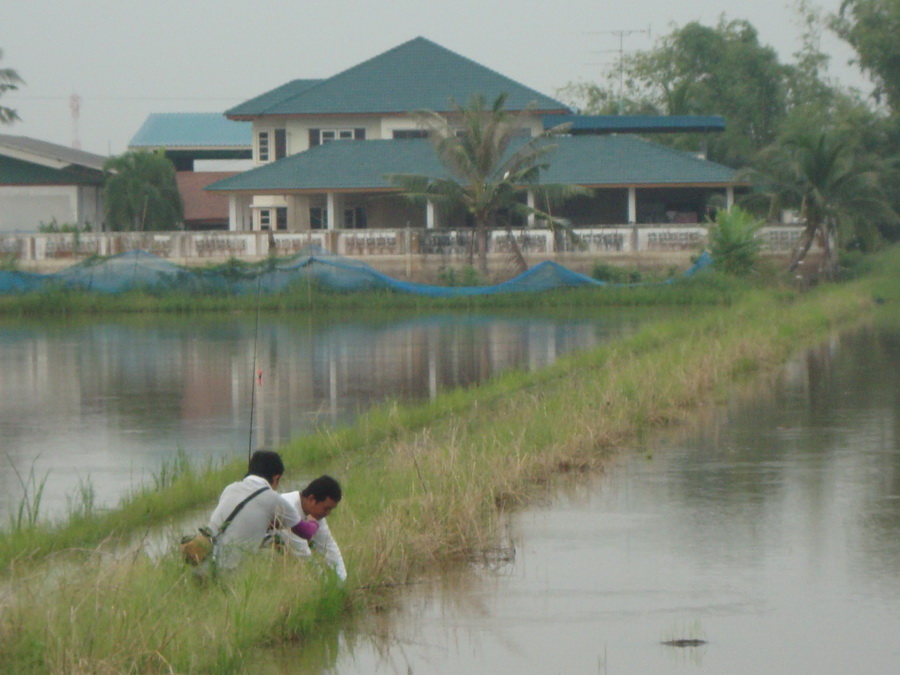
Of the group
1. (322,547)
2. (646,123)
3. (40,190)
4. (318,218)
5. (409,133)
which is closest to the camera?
(322,547)

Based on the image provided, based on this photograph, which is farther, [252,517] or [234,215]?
[234,215]

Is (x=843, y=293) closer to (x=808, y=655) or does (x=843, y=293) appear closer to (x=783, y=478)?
(x=783, y=478)

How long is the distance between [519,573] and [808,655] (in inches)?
88.7

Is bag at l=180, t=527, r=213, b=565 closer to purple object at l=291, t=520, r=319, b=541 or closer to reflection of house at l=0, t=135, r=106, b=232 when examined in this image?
purple object at l=291, t=520, r=319, b=541

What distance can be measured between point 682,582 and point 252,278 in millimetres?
31768

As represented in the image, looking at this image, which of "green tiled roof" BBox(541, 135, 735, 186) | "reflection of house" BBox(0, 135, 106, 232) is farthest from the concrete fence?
"reflection of house" BBox(0, 135, 106, 232)

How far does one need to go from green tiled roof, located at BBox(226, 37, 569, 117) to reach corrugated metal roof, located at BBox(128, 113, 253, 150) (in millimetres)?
13703

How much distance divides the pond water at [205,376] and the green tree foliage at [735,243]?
16.8 feet

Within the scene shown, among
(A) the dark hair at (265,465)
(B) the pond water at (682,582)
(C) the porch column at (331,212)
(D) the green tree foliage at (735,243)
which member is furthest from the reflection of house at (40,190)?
(A) the dark hair at (265,465)

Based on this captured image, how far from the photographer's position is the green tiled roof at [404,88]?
51.0 metres

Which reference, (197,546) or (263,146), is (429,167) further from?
(197,546)

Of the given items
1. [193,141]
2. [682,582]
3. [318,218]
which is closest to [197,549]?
[682,582]

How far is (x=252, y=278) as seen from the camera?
3956cm

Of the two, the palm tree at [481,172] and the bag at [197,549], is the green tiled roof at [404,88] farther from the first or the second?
the bag at [197,549]
